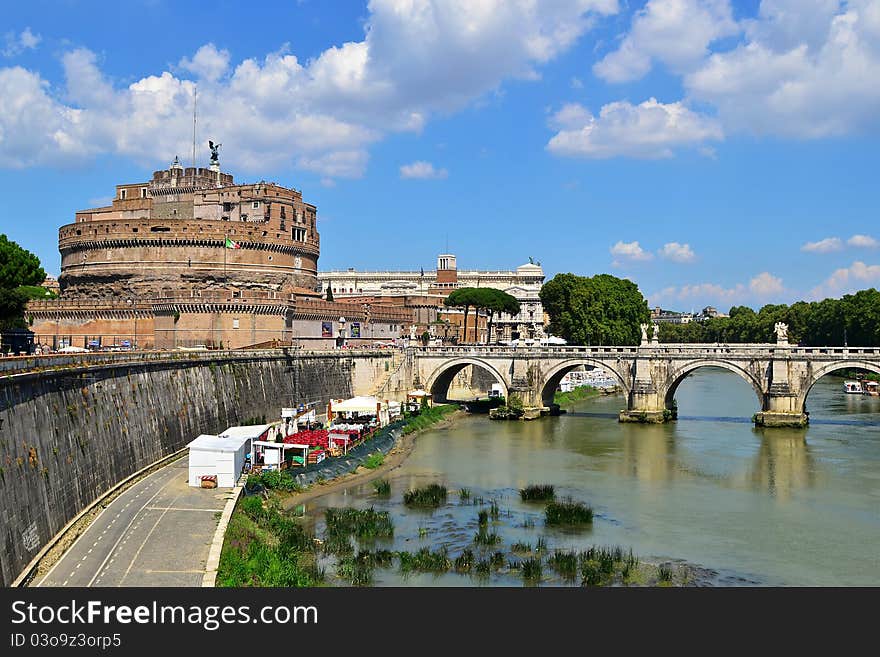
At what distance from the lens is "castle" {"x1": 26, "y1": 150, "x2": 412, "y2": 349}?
207ft

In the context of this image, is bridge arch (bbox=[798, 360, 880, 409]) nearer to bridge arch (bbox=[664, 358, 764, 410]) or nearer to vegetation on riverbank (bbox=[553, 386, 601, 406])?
bridge arch (bbox=[664, 358, 764, 410])

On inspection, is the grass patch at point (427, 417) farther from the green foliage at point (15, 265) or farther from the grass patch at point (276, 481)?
the green foliage at point (15, 265)

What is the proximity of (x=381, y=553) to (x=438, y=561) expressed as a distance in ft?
6.14

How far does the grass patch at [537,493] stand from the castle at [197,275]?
30.3 meters

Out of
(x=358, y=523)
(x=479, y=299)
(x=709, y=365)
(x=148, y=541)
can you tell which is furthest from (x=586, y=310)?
(x=148, y=541)

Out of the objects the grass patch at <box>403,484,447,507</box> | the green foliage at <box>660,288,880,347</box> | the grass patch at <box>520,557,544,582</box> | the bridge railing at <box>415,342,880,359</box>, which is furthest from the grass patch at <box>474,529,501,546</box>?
the green foliage at <box>660,288,880,347</box>

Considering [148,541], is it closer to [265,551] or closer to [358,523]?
[265,551]

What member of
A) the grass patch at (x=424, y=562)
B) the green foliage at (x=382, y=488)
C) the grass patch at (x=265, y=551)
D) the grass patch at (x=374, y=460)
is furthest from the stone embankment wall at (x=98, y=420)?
the grass patch at (x=424, y=562)

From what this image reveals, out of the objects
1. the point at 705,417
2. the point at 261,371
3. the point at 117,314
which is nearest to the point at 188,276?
the point at 117,314

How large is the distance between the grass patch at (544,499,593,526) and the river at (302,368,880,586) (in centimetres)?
42

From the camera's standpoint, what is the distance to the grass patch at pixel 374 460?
4319 cm

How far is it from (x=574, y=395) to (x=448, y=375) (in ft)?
59.3

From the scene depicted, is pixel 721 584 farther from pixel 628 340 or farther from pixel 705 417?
pixel 628 340

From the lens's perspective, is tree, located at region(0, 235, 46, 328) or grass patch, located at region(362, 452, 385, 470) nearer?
grass patch, located at region(362, 452, 385, 470)
